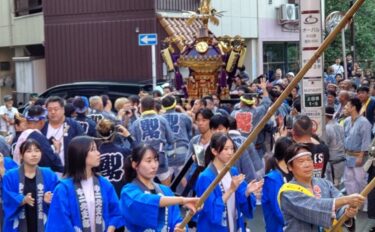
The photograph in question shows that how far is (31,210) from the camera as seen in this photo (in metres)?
6.47

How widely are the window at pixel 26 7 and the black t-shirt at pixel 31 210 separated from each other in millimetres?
20087

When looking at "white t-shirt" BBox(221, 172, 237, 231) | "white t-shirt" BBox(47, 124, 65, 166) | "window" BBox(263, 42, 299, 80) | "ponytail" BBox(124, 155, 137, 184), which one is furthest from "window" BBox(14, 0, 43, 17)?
"ponytail" BBox(124, 155, 137, 184)

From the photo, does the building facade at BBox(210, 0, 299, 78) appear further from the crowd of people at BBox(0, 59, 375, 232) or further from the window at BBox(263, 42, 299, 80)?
the crowd of people at BBox(0, 59, 375, 232)

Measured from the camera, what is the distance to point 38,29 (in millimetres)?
25281

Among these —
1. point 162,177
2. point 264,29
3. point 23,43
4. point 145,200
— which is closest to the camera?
point 145,200

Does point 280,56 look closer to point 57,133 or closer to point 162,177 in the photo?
point 162,177

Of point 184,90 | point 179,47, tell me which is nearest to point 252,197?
point 184,90

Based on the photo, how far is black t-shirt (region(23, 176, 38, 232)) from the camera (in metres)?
6.42

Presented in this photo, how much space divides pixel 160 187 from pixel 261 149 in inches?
251

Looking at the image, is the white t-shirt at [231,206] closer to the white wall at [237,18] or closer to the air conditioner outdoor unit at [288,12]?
the white wall at [237,18]

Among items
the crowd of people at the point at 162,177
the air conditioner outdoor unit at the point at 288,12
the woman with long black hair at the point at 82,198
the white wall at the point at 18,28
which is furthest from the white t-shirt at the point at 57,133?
the air conditioner outdoor unit at the point at 288,12

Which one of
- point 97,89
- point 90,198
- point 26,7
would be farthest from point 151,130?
point 26,7

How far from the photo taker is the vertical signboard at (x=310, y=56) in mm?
7992

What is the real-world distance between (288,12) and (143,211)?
26.2m
